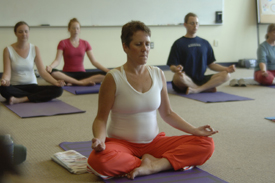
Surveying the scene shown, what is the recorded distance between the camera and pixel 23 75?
421cm

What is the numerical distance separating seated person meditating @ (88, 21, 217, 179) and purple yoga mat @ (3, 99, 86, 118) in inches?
67.1

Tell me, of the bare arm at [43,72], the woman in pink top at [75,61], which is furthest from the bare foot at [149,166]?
the woman in pink top at [75,61]

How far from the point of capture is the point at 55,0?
6.61m

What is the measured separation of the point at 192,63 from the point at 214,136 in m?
2.18

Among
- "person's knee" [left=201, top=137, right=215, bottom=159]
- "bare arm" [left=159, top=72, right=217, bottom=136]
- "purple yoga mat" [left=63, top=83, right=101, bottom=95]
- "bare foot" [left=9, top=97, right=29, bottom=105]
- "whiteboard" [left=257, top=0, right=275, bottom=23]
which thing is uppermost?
"whiteboard" [left=257, top=0, right=275, bottom=23]

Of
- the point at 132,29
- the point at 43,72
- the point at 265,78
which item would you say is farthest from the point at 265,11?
the point at 132,29

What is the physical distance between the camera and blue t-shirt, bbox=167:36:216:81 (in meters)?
4.87

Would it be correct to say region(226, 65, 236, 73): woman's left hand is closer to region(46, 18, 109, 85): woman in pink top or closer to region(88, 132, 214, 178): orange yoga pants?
region(46, 18, 109, 85): woman in pink top

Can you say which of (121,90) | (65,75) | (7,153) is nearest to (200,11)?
(65,75)

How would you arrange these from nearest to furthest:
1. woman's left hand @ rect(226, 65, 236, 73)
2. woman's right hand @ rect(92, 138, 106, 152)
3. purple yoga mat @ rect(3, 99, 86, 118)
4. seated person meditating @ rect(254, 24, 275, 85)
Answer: woman's right hand @ rect(92, 138, 106, 152)
purple yoga mat @ rect(3, 99, 86, 118)
woman's left hand @ rect(226, 65, 236, 73)
seated person meditating @ rect(254, 24, 275, 85)

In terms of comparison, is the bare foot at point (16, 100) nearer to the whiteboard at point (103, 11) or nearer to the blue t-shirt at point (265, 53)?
the whiteboard at point (103, 11)

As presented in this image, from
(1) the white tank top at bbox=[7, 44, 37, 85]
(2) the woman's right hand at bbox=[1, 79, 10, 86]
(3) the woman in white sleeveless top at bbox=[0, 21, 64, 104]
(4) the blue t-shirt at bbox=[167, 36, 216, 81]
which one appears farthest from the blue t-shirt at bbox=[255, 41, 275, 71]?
(2) the woman's right hand at bbox=[1, 79, 10, 86]

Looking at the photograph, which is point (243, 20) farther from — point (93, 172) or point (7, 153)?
point (7, 153)

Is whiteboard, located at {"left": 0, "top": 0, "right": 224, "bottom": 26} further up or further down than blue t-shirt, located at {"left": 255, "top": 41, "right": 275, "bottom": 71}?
further up
